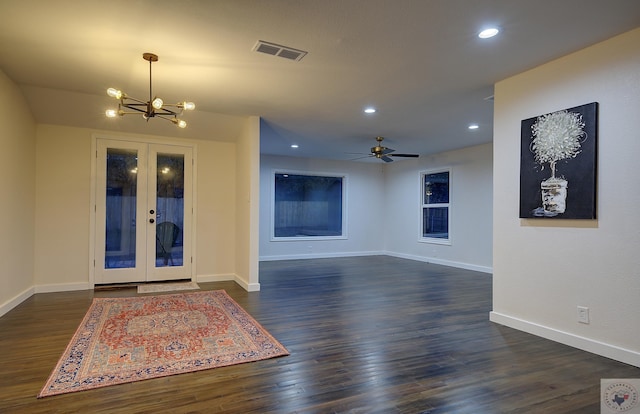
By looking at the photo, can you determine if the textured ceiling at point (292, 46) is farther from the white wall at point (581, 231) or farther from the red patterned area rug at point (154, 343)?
the red patterned area rug at point (154, 343)

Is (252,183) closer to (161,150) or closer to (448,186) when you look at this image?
(161,150)

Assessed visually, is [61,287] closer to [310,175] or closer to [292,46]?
[292,46]

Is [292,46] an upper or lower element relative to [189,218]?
upper

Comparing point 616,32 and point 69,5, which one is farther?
point 616,32

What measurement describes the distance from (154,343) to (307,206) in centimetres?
657

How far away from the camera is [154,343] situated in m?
3.16

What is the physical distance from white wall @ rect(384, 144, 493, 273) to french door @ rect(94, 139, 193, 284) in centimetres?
546

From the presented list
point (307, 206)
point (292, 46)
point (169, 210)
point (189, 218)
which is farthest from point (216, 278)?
point (292, 46)

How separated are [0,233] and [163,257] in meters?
2.35

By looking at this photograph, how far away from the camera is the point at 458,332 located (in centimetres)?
353

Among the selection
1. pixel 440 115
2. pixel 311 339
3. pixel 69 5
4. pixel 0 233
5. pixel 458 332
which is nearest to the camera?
pixel 69 5

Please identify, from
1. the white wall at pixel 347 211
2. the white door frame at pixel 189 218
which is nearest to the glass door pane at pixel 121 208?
the white door frame at pixel 189 218

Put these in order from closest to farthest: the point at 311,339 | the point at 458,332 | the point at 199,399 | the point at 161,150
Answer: the point at 199,399, the point at 311,339, the point at 458,332, the point at 161,150

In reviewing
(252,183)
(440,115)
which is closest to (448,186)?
(440,115)
